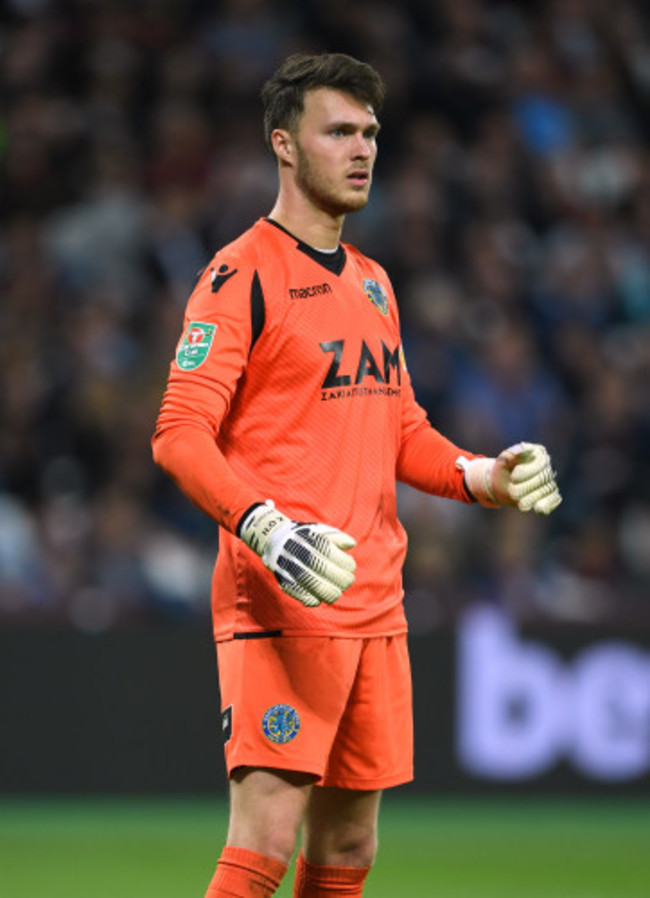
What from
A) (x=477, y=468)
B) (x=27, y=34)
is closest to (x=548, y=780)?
(x=477, y=468)

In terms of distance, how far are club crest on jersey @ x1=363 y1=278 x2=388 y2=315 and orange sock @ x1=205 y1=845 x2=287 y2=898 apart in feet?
4.32

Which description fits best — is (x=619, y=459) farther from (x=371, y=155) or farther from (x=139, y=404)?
(x=371, y=155)

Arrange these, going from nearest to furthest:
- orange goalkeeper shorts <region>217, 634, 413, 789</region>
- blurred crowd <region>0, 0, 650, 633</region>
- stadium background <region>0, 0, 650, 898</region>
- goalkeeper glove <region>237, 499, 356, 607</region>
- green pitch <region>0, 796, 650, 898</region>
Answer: goalkeeper glove <region>237, 499, 356, 607</region> < orange goalkeeper shorts <region>217, 634, 413, 789</region> < green pitch <region>0, 796, 650, 898</region> < stadium background <region>0, 0, 650, 898</region> < blurred crowd <region>0, 0, 650, 633</region>

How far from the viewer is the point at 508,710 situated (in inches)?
327

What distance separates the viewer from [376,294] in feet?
13.8

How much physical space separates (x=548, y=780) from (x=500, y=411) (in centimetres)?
204

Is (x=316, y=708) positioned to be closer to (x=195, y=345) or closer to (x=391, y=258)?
(x=195, y=345)

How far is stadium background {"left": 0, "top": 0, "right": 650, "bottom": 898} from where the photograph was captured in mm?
8195

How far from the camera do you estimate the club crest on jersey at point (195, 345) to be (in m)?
3.75

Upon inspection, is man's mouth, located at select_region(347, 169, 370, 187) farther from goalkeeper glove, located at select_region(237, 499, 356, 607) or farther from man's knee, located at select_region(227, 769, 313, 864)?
man's knee, located at select_region(227, 769, 313, 864)

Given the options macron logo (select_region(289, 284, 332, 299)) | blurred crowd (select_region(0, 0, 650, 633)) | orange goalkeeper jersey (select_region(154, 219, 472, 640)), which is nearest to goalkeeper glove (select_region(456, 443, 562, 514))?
orange goalkeeper jersey (select_region(154, 219, 472, 640))

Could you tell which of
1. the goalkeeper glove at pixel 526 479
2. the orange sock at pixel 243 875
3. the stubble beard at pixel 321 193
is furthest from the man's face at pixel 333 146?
the orange sock at pixel 243 875

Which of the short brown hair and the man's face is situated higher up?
the short brown hair

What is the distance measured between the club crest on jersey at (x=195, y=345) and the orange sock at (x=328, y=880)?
3.94ft
